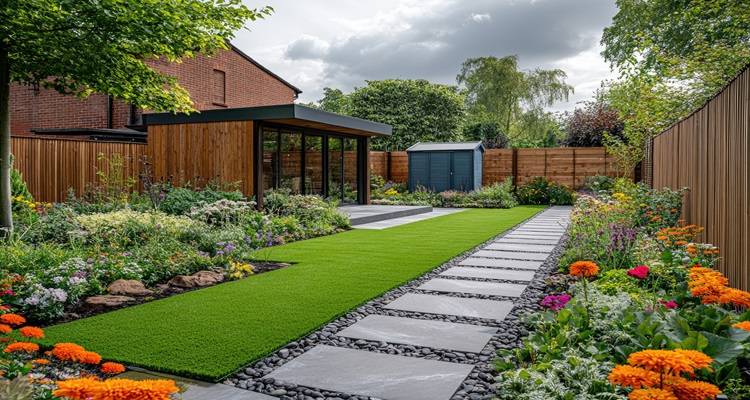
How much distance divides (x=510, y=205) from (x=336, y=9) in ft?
32.9

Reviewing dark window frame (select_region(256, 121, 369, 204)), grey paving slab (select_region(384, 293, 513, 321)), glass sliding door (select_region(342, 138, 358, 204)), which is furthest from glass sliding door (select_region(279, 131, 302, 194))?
grey paving slab (select_region(384, 293, 513, 321))

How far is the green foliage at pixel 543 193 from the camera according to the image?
59.0ft

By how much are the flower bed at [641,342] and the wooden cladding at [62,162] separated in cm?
935

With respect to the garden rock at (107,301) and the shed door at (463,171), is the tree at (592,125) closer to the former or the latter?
the shed door at (463,171)

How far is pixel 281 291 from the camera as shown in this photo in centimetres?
487

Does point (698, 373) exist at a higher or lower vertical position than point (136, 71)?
lower

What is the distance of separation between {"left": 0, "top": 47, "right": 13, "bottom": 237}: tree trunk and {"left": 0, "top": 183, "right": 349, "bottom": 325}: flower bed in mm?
355

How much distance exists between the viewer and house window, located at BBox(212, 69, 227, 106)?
60.9ft

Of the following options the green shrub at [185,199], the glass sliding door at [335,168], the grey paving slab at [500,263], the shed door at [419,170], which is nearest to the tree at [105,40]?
the green shrub at [185,199]

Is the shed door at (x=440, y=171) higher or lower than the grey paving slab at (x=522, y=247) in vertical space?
higher

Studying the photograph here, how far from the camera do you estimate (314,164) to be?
13.6m

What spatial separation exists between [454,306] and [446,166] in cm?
1463

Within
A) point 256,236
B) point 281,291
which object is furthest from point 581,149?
point 281,291

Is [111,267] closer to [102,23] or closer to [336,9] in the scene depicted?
[102,23]
